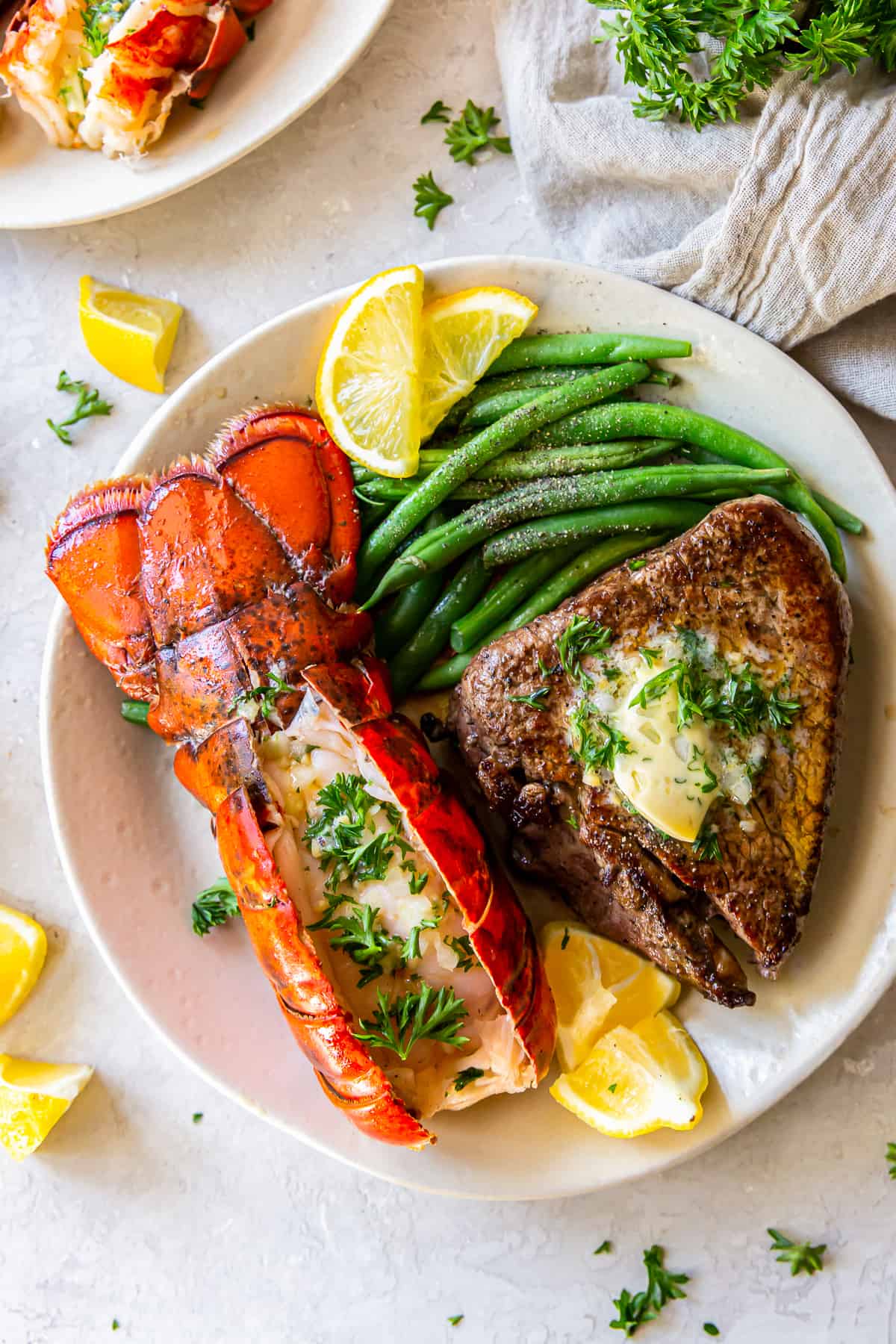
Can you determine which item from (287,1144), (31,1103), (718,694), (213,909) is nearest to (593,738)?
(718,694)

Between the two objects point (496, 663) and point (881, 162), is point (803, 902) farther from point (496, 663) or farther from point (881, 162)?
point (881, 162)

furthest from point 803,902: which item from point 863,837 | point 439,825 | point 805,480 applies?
point 805,480

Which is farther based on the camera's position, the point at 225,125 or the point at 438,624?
the point at 225,125

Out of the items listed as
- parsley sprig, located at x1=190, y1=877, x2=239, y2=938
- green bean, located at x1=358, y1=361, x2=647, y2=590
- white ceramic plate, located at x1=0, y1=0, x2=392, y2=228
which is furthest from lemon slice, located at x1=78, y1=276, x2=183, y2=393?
parsley sprig, located at x1=190, y1=877, x2=239, y2=938

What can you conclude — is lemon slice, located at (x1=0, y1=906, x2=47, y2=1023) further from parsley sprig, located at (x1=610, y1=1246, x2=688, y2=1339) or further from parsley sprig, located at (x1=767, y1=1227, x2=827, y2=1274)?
parsley sprig, located at (x1=767, y1=1227, x2=827, y2=1274)

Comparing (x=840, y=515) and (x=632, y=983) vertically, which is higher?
(x=840, y=515)

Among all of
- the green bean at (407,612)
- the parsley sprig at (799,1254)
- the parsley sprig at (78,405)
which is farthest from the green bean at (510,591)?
the parsley sprig at (799,1254)

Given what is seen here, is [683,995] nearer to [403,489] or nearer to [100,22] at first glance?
[403,489]
